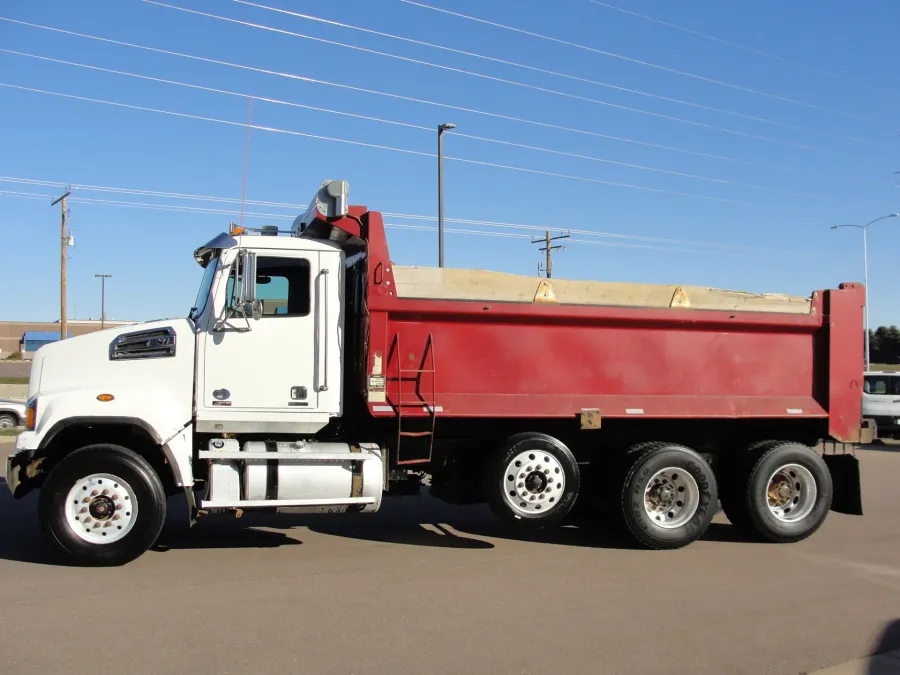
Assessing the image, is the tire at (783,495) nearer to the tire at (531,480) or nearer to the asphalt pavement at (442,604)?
the asphalt pavement at (442,604)

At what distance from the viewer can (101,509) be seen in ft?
22.9

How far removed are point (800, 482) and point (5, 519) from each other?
853 centimetres

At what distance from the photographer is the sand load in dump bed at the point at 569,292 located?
7840 mm

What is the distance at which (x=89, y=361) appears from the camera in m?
7.33

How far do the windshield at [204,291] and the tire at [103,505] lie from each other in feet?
4.89

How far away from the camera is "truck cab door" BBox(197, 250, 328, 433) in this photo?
7469mm

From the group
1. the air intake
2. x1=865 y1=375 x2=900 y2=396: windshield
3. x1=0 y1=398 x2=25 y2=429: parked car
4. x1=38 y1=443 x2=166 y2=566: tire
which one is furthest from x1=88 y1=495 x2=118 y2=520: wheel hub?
x1=865 y1=375 x2=900 y2=396: windshield

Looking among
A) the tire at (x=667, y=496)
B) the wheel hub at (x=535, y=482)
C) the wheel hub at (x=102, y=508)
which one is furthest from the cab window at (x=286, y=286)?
the tire at (x=667, y=496)

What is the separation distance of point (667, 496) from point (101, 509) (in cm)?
529

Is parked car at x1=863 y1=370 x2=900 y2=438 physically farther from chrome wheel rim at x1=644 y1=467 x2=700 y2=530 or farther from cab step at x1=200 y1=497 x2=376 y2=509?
cab step at x1=200 y1=497 x2=376 y2=509

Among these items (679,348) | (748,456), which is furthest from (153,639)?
(748,456)

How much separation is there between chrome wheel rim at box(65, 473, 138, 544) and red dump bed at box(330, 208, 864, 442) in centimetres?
225

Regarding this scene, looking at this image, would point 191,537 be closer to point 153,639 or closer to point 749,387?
point 153,639

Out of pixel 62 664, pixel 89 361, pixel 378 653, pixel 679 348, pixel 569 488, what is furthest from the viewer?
pixel 679 348
